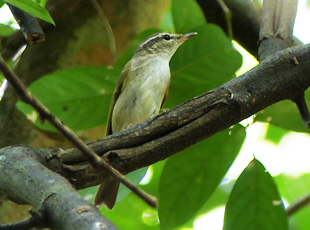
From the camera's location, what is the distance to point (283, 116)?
2.16 meters

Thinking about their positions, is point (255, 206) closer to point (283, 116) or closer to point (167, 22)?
point (283, 116)

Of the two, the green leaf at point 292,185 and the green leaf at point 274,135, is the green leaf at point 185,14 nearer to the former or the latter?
the green leaf at point 274,135

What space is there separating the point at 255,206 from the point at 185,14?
1.15m

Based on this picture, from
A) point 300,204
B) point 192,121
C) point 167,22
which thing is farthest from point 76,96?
point 167,22

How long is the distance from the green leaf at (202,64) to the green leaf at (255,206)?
1.75 ft

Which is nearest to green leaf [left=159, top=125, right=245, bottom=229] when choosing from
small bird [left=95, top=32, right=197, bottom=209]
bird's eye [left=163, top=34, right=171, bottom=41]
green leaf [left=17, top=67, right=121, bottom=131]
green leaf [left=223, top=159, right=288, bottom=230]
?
green leaf [left=223, top=159, right=288, bottom=230]

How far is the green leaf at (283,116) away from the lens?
2.14m

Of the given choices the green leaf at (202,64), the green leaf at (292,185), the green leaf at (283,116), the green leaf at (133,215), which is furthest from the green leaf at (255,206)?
the green leaf at (292,185)

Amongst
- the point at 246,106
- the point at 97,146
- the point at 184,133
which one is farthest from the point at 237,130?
the point at 97,146

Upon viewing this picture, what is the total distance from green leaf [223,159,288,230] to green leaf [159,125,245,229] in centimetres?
14

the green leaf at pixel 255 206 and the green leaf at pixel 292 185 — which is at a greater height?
the green leaf at pixel 255 206

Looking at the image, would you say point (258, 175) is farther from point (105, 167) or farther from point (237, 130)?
point (105, 167)

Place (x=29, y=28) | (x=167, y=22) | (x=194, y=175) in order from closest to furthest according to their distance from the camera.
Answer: (x=29, y=28) < (x=194, y=175) < (x=167, y=22)

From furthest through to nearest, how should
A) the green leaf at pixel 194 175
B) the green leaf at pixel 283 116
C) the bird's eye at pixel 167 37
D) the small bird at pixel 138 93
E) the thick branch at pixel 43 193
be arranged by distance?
the bird's eye at pixel 167 37 < the small bird at pixel 138 93 < the green leaf at pixel 283 116 < the green leaf at pixel 194 175 < the thick branch at pixel 43 193
